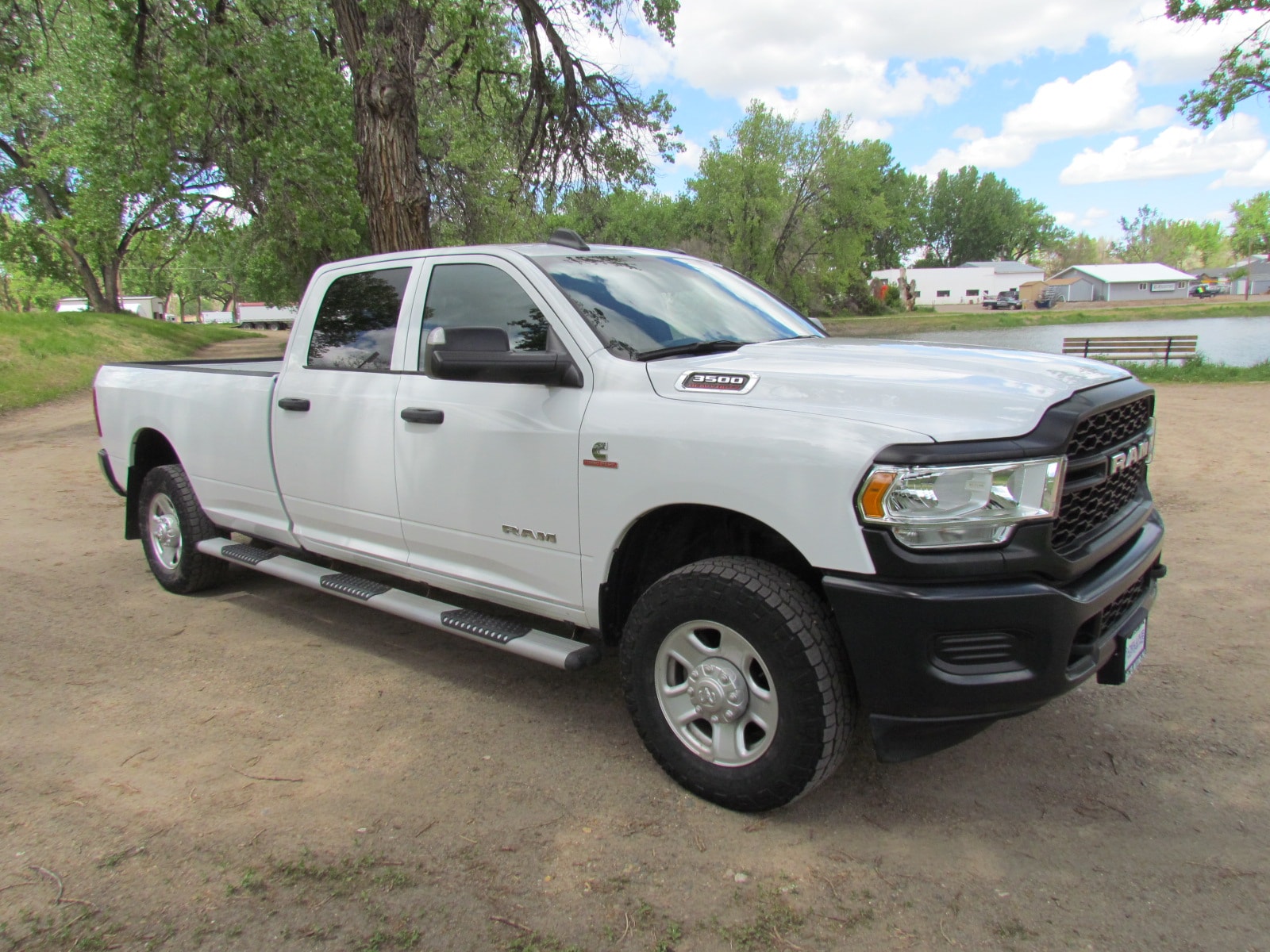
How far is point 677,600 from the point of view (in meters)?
2.91

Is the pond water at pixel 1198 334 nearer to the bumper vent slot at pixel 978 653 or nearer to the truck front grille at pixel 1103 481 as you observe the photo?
the truck front grille at pixel 1103 481

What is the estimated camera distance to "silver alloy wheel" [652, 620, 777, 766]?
284cm

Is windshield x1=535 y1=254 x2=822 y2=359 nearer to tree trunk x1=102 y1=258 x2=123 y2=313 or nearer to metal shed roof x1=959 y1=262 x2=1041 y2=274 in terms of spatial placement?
tree trunk x1=102 y1=258 x2=123 y2=313

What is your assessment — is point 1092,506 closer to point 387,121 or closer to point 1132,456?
point 1132,456

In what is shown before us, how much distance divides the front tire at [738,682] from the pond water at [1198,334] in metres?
12.0

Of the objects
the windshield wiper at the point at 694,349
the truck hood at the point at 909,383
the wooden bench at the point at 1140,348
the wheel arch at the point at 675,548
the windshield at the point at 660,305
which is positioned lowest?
the wooden bench at the point at 1140,348

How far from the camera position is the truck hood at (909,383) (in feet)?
8.28

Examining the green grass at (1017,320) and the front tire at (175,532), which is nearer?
the front tire at (175,532)

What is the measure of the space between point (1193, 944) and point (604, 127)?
1280 centimetres

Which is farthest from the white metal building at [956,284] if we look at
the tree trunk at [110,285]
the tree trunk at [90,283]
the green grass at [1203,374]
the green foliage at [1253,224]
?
the green grass at [1203,374]

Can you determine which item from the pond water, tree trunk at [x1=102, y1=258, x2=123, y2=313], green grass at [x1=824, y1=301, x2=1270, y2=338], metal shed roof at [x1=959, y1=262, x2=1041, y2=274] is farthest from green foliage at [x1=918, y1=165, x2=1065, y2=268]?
tree trunk at [x1=102, y1=258, x2=123, y2=313]

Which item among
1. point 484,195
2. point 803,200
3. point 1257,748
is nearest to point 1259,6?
point 484,195

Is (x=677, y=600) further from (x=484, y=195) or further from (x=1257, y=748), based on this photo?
(x=484, y=195)

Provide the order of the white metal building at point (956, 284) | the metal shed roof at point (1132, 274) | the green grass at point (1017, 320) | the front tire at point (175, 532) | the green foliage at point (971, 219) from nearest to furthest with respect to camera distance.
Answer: the front tire at point (175, 532)
the green grass at point (1017, 320)
the metal shed roof at point (1132, 274)
the white metal building at point (956, 284)
the green foliage at point (971, 219)
